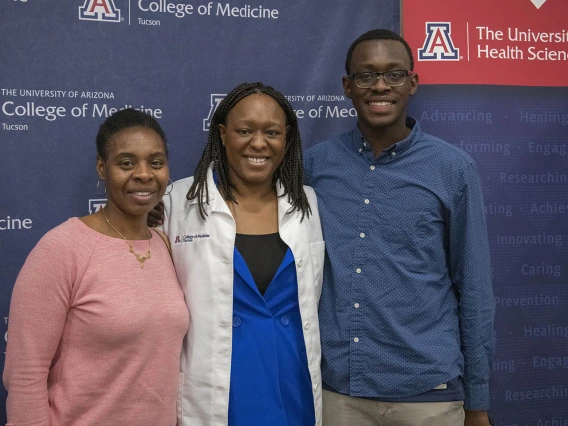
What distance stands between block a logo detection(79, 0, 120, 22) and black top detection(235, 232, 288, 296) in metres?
1.19

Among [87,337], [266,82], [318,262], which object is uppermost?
[266,82]

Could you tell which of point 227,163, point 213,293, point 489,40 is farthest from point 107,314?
point 489,40

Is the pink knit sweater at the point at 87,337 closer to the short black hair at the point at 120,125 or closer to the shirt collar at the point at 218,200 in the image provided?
the short black hair at the point at 120,125

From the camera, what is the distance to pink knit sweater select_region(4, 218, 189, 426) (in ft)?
5.42

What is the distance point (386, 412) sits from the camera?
83.9 inches

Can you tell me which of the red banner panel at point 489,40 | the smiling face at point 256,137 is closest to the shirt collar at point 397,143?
the smiling face at point 256,137

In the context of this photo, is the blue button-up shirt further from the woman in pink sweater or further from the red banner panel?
the red banner panel

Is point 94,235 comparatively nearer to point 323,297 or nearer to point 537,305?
point 323,297

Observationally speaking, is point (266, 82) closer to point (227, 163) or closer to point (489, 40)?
point (227, 163)

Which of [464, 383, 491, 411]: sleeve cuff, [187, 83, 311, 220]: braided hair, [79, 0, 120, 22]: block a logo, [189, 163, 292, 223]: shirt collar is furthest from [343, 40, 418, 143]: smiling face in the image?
[79, 0, 120, 22]: block a logo

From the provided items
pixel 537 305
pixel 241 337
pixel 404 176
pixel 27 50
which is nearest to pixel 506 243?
pixel 537 305

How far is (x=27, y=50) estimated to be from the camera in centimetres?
249

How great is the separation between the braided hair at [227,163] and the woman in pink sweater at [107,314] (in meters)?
0.27

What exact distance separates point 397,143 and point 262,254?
63 cm
